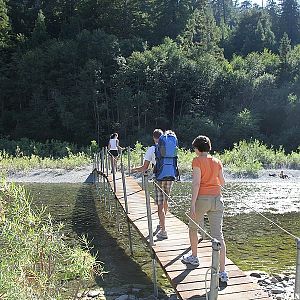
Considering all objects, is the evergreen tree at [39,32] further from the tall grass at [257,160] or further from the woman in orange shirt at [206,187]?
the woman in orange shirt at [206,187]

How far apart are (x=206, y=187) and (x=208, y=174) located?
0.15 m

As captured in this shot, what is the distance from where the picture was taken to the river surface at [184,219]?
28.2 feet

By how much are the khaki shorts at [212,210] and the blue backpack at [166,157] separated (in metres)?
1.44

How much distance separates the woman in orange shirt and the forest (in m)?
27.4

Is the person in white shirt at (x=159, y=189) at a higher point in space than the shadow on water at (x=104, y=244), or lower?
higher

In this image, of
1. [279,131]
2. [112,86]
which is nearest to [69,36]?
[112,86]

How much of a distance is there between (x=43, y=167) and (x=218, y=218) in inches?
A: 769

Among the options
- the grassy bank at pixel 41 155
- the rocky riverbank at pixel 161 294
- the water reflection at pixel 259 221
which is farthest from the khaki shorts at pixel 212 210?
the grassy bank at pixel 41 155

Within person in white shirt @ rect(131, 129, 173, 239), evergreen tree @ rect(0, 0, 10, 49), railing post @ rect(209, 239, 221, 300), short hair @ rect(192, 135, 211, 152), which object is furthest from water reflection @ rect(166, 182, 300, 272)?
evergreen tree @ rect(0, 0, 10, 49)

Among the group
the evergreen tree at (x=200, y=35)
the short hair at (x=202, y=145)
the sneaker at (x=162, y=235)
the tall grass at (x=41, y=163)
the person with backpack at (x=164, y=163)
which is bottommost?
the tall grass at (x=41, y=163)

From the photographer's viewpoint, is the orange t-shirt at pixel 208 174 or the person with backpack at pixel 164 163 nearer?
the orange t-shirt at pixel 208 174

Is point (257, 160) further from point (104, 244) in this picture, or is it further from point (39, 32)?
point (39, 32)

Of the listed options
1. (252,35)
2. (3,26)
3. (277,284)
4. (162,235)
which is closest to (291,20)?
(252,35)

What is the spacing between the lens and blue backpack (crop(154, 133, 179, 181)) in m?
6.57
